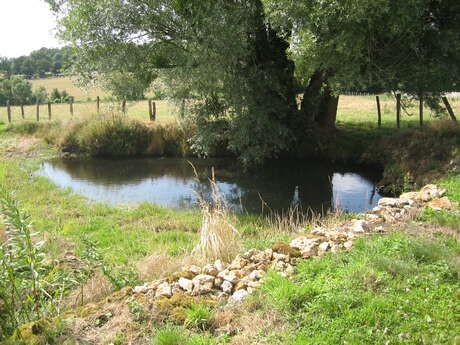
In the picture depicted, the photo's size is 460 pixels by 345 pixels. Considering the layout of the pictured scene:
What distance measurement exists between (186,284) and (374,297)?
217 cm

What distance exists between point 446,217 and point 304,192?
7326mm

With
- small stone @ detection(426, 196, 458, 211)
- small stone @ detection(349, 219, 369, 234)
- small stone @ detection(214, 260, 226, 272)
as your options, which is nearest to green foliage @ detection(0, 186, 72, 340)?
small stone @ detection(214, 260, 226, 272)

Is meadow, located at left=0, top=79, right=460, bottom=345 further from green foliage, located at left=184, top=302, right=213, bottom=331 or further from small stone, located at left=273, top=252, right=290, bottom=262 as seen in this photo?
small stone, located at left=273, top=252, right=290, bottom=262

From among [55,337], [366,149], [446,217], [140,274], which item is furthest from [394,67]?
[55,337]

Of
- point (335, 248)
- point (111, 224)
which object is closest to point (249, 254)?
point (335, 248)

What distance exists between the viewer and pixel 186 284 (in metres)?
5.00

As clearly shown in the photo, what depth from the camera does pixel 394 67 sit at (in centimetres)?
1374

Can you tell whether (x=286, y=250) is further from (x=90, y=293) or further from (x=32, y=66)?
(x=32, y=66)

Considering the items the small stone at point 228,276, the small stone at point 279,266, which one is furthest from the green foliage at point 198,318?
the small stone at point 279,266

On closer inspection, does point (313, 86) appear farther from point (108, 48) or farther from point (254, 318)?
point (254, 318)

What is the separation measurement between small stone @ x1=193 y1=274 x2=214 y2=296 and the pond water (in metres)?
6.26

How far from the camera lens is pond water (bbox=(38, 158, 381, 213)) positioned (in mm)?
12945

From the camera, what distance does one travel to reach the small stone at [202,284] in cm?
487

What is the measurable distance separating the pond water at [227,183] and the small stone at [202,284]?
6.26 metres
